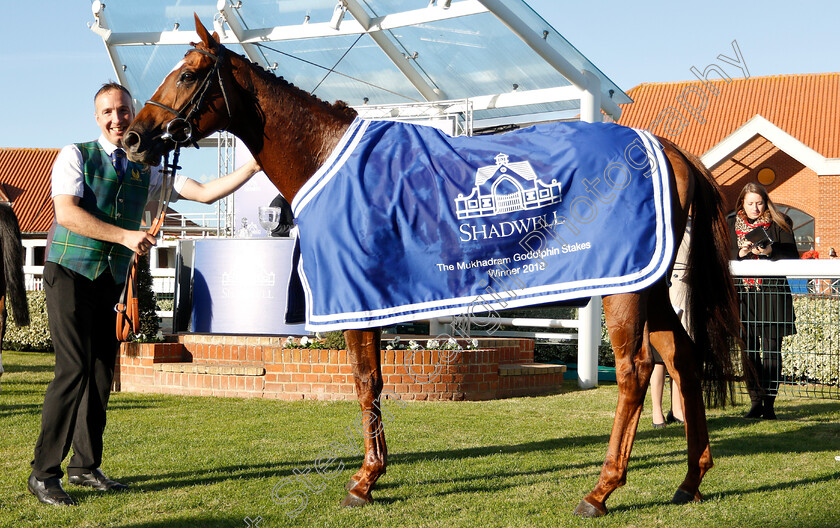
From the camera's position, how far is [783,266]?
5.91 meters

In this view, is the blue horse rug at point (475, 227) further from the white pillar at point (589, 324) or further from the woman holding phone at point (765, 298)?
the white pillar at point (589, 324)

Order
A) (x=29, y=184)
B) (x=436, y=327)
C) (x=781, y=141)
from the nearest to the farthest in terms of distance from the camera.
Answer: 1. (x=436, y=327)
2. (x=781, y=141)
3. (x=29, y=184)

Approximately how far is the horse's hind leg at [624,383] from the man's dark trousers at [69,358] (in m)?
2.76

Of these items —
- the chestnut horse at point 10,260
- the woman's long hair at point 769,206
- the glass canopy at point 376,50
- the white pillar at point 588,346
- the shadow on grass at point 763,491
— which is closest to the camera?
the shadow on grass at point 763,491

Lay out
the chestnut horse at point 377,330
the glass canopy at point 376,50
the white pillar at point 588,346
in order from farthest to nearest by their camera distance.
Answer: the glass canopy at point 376,50 → the white pillar at point 588,346 → the chestnut horse at point 377,330

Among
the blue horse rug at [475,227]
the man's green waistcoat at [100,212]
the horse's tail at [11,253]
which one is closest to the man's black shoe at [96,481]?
the man's green waistcoat at [100,212]

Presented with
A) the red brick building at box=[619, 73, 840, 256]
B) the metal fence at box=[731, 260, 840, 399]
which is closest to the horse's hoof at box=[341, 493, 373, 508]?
the metal fence at box=[731, 260, 840, 399]

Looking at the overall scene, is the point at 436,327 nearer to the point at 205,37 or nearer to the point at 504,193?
the point at 504,193

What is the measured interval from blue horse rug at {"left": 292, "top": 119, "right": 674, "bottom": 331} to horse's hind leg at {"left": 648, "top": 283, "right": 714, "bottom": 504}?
59cm

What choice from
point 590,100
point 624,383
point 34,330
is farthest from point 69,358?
point 34,330

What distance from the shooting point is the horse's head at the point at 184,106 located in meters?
3.64

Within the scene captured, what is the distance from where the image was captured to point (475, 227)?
12.1ft

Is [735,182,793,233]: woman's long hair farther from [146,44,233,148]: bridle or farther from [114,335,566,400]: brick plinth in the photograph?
[146,44,233,148]: bridle

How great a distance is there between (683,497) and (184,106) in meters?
3.32
